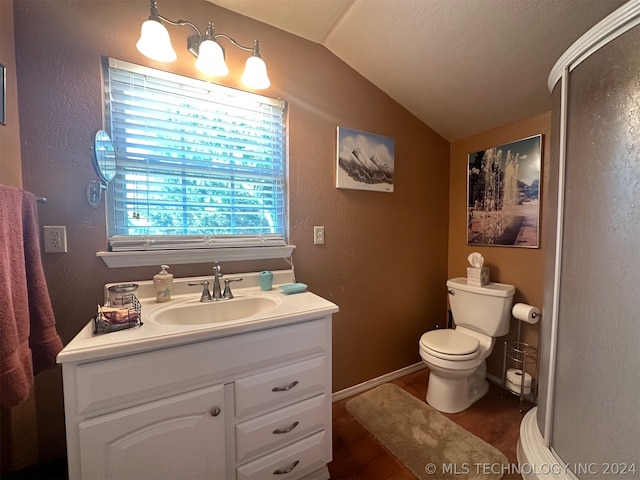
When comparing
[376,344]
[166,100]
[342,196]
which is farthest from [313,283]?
[166,100]

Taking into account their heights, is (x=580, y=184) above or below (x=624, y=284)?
above

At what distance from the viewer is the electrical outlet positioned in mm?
1103

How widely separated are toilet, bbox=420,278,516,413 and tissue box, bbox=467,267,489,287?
35 millimetres

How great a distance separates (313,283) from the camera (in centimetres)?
170

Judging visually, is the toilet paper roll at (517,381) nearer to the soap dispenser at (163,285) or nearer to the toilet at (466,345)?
the toilet at (466,345)

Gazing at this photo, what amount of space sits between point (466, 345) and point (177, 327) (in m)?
1.65

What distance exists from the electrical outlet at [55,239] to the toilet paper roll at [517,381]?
265 cm

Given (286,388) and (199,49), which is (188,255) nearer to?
(286,388)

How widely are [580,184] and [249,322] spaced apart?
4.55 ft

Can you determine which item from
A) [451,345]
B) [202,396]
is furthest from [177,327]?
[451,345]

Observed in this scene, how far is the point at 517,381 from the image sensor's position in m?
1.77

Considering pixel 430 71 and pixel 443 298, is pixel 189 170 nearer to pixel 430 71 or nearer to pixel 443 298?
pixel 430 71

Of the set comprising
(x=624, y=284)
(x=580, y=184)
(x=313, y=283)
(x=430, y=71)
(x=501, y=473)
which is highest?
(x=430, y=71)

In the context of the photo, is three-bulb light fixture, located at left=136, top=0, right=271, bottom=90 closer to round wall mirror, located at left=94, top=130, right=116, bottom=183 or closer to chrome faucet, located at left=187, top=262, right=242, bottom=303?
round wall mirror, located at left=94, top=130, right=116, bottom=183
